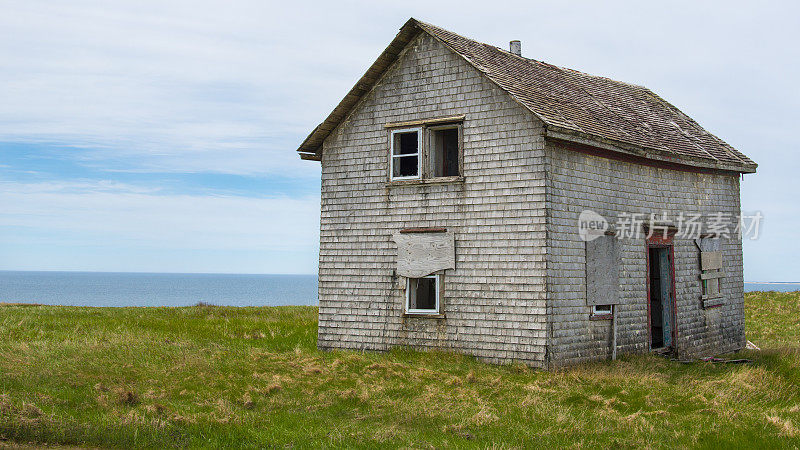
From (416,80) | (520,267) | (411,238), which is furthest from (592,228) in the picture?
(416,80)

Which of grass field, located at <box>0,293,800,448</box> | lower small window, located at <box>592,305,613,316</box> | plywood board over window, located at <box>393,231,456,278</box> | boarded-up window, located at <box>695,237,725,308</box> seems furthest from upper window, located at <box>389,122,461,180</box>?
boarded-up window, located at <box>695,237,725,308</box>

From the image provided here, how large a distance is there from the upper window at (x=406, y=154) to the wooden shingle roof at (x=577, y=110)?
1.54 meters

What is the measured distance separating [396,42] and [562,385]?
8726 millimetres

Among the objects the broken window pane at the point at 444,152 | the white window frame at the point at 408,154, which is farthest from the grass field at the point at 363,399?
the broken window pane at the point at 444,152

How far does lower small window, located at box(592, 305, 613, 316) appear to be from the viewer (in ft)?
50.1

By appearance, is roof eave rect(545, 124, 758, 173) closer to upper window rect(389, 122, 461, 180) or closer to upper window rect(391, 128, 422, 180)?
upper window rect(389, 122, 461, 180)

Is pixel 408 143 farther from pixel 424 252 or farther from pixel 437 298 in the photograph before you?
pixel 437 298

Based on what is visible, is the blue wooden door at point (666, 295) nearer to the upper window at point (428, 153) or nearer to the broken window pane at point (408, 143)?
the upper window at point (428, 153)

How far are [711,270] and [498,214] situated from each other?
307 inches

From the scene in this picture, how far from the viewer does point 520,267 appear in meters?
14.4

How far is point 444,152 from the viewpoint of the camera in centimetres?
1703

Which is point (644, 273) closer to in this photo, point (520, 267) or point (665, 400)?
point (520, 267)

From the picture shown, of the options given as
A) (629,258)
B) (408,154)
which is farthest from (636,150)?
(408,154)

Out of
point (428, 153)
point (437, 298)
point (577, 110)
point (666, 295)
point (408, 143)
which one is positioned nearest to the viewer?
point (437, 298)
